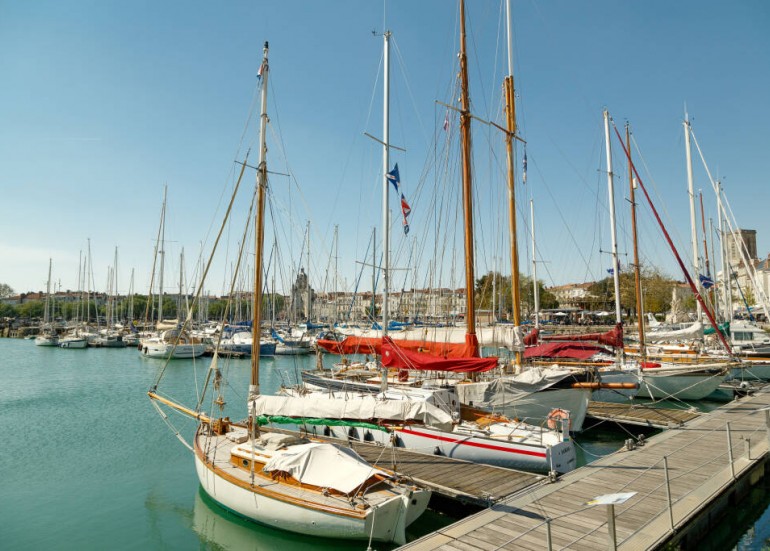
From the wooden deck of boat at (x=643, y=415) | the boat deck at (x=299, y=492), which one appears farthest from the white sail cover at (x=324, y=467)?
the wooden deck of boat at (x=643, y=415)

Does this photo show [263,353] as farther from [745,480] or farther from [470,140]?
[745,480]

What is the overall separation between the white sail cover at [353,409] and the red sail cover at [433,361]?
11.7 ft

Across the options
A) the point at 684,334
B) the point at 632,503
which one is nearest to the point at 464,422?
the point at 632,503

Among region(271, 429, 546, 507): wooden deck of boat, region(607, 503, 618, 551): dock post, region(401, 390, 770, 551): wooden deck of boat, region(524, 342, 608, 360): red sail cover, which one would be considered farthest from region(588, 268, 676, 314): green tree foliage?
region(607, 503, 618, 551): dock post

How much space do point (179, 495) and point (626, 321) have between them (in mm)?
105409

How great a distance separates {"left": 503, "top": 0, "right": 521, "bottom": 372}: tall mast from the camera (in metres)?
22.3

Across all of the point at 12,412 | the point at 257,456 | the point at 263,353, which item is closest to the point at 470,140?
the point at 257,456

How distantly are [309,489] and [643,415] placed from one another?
18309 mm

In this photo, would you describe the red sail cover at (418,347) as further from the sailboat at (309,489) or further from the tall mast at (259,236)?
the sailboat at (309,489)

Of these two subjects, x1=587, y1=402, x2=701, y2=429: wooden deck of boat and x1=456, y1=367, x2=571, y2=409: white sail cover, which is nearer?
x1=456, y1=367, x2=571, y2=409: white sail cover

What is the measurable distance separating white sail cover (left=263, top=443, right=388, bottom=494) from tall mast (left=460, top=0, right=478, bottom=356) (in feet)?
29.5

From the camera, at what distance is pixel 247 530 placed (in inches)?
523

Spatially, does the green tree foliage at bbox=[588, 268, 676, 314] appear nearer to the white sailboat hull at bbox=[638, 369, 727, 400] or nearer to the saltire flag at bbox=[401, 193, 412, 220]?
the white sailboat hull at bbox=[638, 369, 727, 400]

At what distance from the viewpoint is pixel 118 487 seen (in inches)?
664
